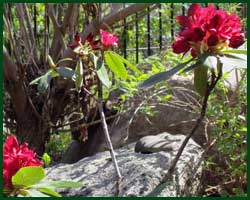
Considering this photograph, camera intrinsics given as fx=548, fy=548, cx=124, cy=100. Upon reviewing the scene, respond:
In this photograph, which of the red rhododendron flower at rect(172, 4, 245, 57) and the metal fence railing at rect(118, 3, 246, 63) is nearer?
the red rhododendron flower at rect(172, 4, 245, 57)

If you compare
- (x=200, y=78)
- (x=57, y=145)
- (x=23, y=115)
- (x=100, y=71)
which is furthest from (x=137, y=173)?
(x=57, y=145)

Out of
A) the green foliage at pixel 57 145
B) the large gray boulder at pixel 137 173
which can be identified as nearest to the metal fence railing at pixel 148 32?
the green foliage at pixel 57 145

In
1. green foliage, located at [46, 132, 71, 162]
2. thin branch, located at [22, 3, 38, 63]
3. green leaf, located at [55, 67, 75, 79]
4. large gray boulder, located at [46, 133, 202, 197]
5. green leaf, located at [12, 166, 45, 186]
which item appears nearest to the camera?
green leaf, located at [12, 166, 45, 186]

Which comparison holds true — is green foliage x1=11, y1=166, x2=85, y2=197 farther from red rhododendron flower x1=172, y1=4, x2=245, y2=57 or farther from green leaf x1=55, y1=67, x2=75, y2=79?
green leaf x1=55, y1=67, x2=75, y2=79

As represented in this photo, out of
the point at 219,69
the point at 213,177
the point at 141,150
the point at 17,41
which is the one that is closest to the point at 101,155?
the point at 141,150

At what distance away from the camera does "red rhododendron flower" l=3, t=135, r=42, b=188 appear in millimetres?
1190

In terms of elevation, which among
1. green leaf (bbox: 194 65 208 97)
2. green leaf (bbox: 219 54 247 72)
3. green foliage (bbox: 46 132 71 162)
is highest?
green leaf (bbox: 219 54 247 72)

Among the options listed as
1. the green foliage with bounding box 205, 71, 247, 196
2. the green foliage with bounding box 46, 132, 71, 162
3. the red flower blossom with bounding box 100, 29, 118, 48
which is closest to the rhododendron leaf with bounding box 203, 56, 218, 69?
the red flower blossom with bounding box 100, 29, 118, 48

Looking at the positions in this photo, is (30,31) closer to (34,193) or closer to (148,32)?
(148,32)

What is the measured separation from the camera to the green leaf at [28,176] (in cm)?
110

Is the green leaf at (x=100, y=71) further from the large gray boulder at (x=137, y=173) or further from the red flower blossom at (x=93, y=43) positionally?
the large gray boulder at (x=137, y=173)

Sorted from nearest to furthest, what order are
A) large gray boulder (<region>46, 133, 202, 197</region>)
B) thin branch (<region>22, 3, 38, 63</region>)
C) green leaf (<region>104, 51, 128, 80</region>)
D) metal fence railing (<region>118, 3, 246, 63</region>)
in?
green leaf (<region>104, 51, 128, 80</region>) < large gray boulder (<region>46, 133, 202, 197</region>) < thin branch (<region>22, 3, 38, 63</region>) < metal fence railing (<region>118, 3, 246, 63</region>)

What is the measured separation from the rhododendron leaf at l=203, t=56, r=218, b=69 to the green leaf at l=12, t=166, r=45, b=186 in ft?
1.35

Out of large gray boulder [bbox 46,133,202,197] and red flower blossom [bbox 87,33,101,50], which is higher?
red flower blossom [bbox 87,33,101,50]
